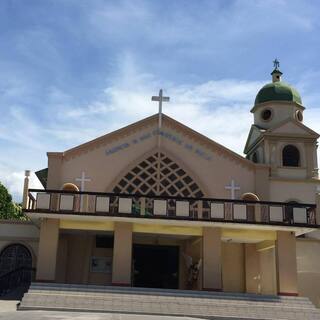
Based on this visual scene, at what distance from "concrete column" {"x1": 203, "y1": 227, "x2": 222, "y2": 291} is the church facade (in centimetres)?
4

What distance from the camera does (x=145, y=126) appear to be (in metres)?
26.7

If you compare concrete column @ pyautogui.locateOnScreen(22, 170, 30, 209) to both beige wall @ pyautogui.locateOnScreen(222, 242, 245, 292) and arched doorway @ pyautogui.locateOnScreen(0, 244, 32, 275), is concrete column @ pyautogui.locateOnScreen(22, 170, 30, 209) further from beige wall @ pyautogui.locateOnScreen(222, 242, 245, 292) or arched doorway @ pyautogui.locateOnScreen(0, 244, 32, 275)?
beige wall @ pyautogui.locateOnScreen(222, 242, 245, 292)

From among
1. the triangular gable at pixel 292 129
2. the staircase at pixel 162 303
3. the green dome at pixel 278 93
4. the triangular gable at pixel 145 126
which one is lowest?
the staircase at pixel 162 303

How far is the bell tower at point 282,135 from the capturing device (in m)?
29.8

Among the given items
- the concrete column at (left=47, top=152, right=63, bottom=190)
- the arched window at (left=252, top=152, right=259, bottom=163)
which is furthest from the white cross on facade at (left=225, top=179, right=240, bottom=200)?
the concrete column at (left=47, top=152, right=63, bottom=190)

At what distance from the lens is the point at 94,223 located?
874 inches

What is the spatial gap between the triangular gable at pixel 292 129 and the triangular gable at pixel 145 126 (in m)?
4.29

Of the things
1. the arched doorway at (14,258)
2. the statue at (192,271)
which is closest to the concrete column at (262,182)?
the statue at (192,271)

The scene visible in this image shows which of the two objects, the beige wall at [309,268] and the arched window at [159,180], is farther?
the beige wall at [309,268]

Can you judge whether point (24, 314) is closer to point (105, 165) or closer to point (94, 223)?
point (94, 223)

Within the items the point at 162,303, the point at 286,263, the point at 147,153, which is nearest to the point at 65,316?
the point at 162,303

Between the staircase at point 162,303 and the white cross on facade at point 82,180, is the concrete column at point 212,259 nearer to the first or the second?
the staircase at point 162,303

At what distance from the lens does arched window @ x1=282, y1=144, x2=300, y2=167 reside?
3016 cm

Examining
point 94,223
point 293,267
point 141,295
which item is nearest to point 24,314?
point 141,295
